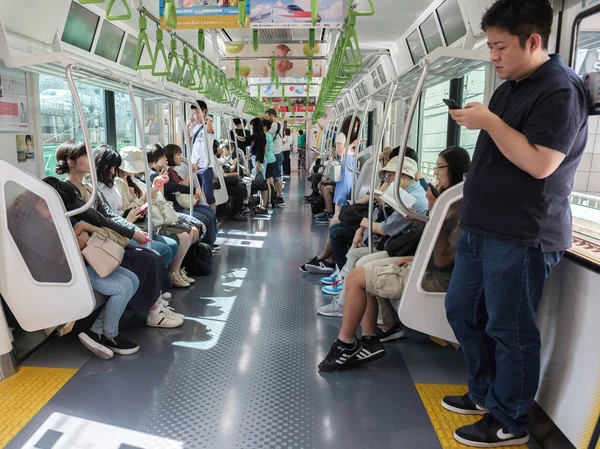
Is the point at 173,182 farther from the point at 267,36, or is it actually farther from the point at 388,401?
the point at 267,36

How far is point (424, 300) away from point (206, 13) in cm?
304

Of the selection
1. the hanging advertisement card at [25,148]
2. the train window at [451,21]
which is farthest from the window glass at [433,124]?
the hanging advertisement card at [25,148]

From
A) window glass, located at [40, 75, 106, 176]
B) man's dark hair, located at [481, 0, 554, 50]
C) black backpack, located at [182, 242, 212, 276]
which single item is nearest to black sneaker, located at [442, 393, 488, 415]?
man's dark hair, located at [481, 0, 554, 50]

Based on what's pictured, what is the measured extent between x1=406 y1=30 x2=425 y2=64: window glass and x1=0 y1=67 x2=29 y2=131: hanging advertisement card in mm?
4313

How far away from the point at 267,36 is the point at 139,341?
6.56 meters

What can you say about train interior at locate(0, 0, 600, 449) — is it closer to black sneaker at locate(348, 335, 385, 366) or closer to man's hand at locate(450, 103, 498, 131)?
black sneaker at locate(348, 335, 385, 366)

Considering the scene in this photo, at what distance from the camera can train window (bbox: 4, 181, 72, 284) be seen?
276 centimetres

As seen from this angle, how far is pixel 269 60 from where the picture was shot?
898 cm

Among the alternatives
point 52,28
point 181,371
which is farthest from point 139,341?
point 52,28

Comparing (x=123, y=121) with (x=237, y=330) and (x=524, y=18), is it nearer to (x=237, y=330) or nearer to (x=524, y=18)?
(x=237, y=330)

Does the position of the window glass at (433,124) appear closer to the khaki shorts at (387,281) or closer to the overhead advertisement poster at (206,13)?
the overhead advertisement poster at (206,13)

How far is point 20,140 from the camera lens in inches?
155

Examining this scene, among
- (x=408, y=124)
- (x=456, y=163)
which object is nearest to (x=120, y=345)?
(x=408, y=124)

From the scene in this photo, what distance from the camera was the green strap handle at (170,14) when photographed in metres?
4.04
